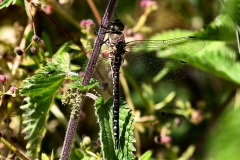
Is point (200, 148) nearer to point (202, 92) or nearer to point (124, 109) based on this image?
point (202, 92)

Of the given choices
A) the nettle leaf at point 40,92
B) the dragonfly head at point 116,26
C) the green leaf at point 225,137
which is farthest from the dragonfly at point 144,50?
the green leaf at point 225,137

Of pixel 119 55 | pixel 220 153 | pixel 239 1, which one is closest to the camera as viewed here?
pixel 239 1

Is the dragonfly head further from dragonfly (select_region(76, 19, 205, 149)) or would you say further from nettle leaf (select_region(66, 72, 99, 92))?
nettle leaf (select_region(66, 72, 99, 92))

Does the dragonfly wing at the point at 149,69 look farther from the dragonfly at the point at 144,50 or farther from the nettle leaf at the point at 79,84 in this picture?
the nettle leaf at the point at 79,84

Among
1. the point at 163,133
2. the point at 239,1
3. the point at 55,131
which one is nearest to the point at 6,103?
the point at 55,131

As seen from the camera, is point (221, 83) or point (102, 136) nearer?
point (102, 136)

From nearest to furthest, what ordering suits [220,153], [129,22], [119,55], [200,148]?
[119,55], [220,153], [200,148], [129,22]

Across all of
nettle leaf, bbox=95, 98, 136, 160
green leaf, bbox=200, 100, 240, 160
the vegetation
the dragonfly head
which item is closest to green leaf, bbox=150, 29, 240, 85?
the vegetation
